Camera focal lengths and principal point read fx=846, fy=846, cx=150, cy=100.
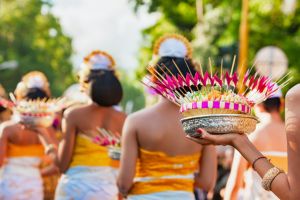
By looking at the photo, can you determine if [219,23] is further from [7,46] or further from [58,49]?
[58,49]

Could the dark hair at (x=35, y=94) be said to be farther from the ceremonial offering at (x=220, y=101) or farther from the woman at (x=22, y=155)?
the ceremonial offering at (x=220, y=101)

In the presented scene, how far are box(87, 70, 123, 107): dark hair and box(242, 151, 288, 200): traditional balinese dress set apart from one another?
1224 mm

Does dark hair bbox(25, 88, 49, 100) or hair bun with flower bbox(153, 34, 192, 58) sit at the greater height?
hair bun with flower bbox(153, 34, 192, 58)

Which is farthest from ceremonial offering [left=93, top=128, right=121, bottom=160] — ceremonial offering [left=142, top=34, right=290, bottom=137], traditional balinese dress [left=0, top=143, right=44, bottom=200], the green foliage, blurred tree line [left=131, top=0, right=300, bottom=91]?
the green foliage

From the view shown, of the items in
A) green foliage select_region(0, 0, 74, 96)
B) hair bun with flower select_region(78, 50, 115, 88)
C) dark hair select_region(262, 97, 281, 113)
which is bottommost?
dark hair select_region(262, 97, 281, 113)

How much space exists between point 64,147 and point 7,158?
54.9 inches

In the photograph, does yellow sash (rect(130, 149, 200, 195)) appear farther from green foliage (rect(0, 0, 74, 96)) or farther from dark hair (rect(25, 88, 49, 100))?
green foliage (rect(0, 0, 74, 96))

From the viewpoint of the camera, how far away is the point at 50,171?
858 centimetres

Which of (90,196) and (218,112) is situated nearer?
(218,112)

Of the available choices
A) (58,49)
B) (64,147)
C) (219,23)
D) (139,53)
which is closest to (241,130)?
(64,147)

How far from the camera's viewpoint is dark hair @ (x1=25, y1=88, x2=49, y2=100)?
8024mm

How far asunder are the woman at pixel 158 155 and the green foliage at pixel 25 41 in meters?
52.5

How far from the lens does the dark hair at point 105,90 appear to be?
6.82 metres

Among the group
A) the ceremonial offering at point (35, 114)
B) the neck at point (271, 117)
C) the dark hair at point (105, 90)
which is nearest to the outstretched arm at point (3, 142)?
the ceremonial offering at point (35, 114)
